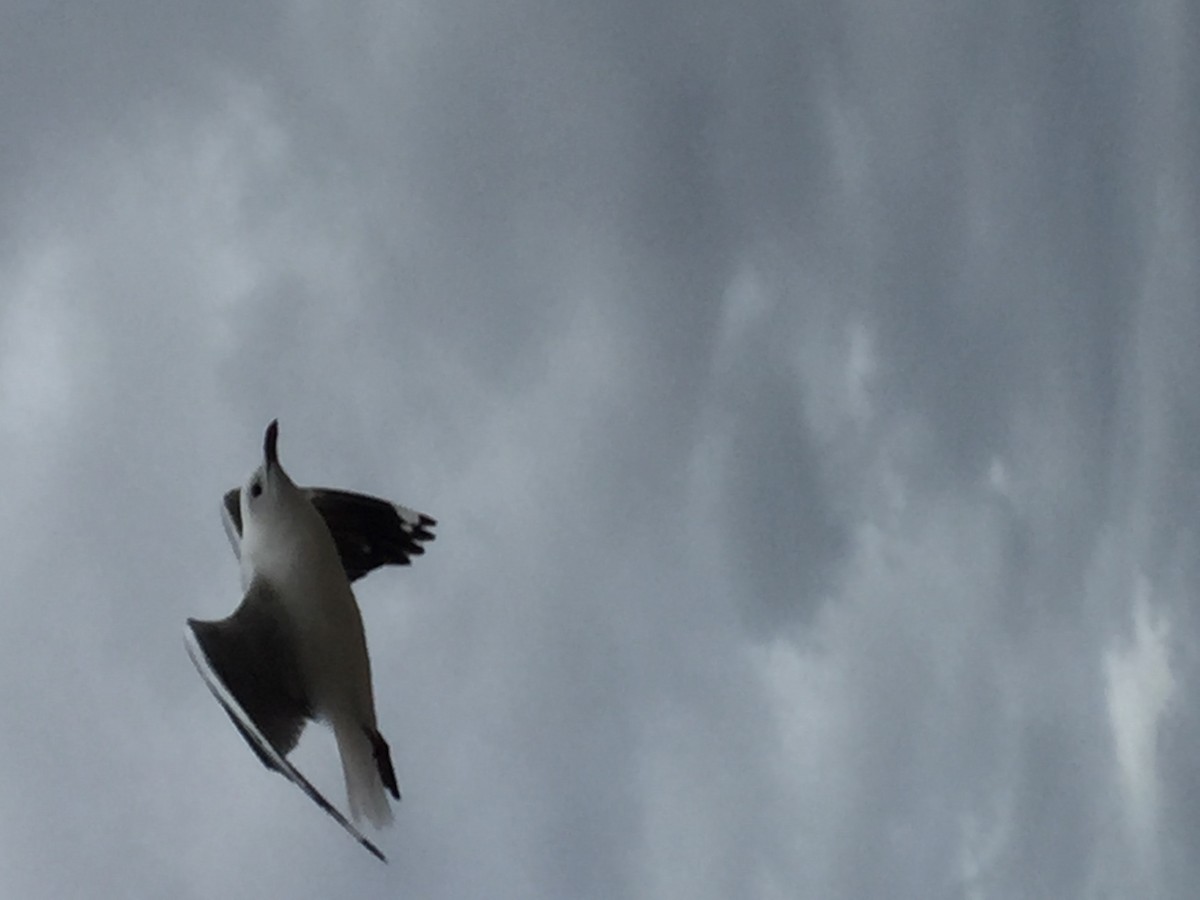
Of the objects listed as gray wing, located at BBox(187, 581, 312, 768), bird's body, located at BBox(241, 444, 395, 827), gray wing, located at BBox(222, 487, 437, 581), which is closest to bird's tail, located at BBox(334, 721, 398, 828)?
bird's body, located at BBox(241, 444, 395, 827)

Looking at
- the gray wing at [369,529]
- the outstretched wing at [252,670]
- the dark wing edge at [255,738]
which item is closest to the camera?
the dark wing edge at [255,738]

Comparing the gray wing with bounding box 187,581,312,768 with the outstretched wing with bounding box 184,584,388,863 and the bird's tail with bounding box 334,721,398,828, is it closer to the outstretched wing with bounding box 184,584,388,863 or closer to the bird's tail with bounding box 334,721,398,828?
the outstretched wing with bounding box 184,584,388,863

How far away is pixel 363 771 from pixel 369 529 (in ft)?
3.09

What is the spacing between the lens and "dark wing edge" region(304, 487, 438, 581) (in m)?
3.24

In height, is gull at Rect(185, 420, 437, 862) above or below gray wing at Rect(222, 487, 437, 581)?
below

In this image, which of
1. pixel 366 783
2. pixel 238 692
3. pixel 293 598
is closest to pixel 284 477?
pixel 293 598

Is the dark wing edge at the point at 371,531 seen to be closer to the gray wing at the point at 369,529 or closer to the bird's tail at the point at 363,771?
the gray wing at the point at 369,529

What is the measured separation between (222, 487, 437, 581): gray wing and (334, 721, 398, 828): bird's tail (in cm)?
80

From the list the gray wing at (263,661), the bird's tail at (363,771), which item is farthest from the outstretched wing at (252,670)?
the bird's tail at (363,771)

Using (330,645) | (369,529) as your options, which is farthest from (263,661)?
(369,529)

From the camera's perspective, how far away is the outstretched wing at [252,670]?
237 cm

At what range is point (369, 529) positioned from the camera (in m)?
3.27

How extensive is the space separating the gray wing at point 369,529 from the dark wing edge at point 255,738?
2.63 feet

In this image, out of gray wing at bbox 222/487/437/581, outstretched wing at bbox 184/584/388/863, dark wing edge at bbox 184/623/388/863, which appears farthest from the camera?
gray wing at bbox 222/487/437/581
